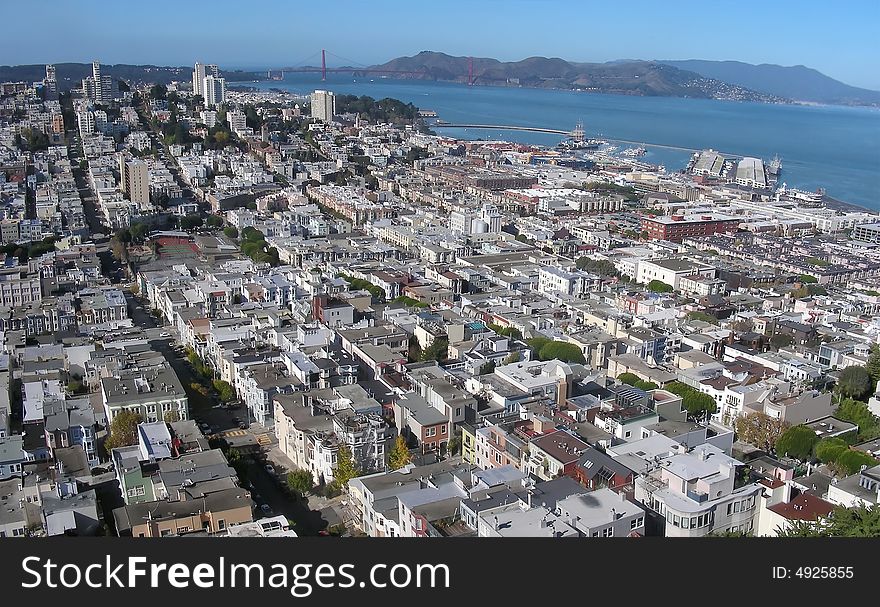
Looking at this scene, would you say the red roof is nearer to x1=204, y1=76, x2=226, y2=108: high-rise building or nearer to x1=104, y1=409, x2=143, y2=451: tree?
x1=104, y1=409, x2=143, y2=451: tree

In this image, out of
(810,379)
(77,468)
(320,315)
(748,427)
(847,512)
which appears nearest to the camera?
(847,512)

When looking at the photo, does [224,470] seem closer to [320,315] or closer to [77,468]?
[77,468]

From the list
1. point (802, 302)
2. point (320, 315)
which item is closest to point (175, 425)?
point (320, 315)

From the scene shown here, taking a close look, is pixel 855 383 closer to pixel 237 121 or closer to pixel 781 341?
pixel 781 341

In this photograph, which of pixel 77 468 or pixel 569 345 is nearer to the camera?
pixel 77 468

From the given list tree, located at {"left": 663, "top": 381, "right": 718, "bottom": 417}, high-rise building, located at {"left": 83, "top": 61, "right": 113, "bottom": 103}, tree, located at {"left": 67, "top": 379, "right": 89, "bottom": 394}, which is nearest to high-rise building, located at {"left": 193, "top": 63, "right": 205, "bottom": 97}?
high-rise building, located at {"left": 83, "top": 61, "right": 113, "bottom": 103}

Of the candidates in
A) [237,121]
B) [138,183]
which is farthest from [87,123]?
[138,183]

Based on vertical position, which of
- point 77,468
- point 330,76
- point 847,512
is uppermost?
point 330,76
